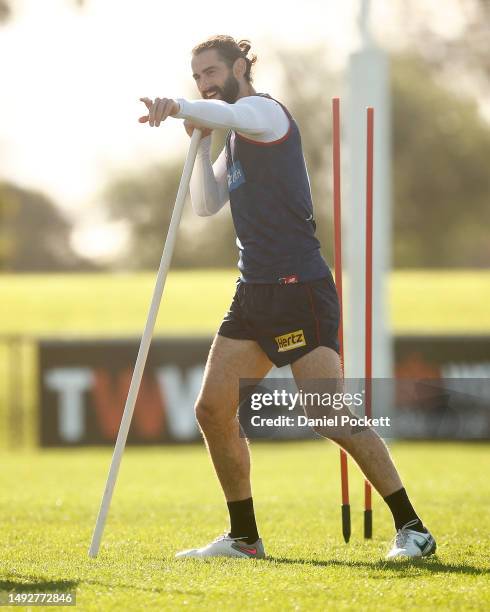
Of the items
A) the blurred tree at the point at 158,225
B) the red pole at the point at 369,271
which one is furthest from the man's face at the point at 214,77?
the blurred tree at the point at 158,225

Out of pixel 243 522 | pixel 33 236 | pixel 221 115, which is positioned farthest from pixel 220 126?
pixel 33 236

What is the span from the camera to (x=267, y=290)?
5.12 m

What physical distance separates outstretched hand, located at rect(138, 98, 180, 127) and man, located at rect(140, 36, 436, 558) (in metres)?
0.15

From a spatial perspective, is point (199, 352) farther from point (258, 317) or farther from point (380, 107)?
point (258, 317)

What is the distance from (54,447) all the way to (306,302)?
29.3ft

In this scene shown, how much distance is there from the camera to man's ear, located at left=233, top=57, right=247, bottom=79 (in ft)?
17.2

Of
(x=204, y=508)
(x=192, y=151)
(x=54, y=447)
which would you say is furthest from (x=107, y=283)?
(x=192, y=151)

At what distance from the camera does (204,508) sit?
7609mm

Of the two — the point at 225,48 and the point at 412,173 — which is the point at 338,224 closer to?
the point at 225,48

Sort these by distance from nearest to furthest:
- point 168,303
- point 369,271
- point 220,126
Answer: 1. point 220,126
2. point 369,271
3. point 168,303

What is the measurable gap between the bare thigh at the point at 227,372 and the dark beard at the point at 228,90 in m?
0.98

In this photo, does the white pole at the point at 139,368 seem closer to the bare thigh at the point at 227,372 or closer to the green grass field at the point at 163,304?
the bare thigh at the point at 227,372

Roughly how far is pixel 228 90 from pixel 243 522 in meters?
1.76

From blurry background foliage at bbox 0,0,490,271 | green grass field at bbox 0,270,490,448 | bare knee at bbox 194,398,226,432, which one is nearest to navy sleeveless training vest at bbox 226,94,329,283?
bare knee at bbox 194,398,226,432
